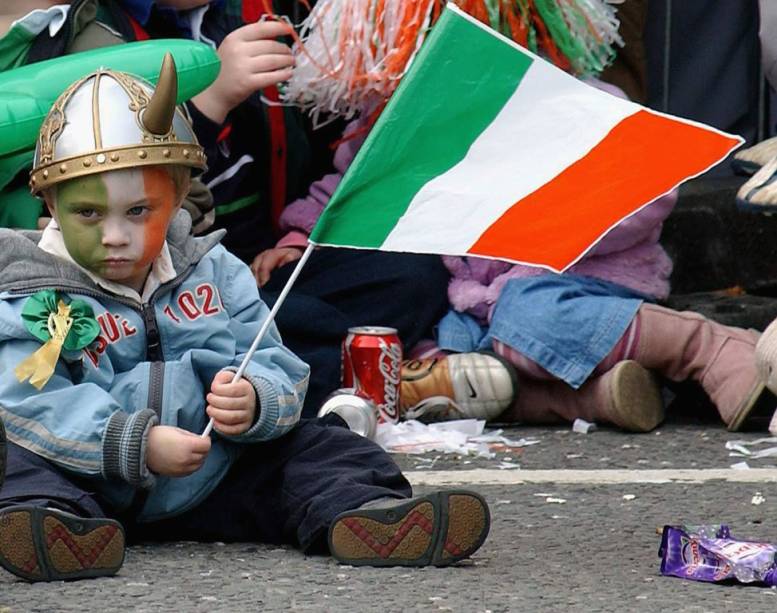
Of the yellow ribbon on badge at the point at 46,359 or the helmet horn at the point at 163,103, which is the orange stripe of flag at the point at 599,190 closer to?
the helmet horn at the point at 163,103

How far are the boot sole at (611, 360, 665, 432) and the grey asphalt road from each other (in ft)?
0.53

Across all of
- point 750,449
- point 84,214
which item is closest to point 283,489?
point 84,214

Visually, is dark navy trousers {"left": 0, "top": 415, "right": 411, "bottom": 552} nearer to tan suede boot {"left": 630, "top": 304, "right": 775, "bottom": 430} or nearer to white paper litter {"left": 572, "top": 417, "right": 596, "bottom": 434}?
white paper litter {"left": 572, "top": 417, "right": 596, "bottom": 434}

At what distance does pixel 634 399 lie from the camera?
4418 mm

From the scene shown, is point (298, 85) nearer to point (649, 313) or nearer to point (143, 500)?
point (649, 313)

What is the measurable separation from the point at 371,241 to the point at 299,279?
1.74 metres

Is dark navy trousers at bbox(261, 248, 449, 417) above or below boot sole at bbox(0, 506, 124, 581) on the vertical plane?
above

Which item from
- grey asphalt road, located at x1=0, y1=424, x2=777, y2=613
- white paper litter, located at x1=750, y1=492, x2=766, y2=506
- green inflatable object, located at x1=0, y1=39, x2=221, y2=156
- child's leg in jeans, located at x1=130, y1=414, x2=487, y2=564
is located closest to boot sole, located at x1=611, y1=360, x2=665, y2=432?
grey asphalt road, located at x1=0, y1=424, x2=777, y2=613

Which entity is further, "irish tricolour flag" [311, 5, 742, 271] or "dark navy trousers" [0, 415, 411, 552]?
"dark navy trousers" [0, 415, 411, 552]

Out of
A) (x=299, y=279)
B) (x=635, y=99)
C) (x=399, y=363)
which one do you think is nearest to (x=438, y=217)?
(x=399, y=363)

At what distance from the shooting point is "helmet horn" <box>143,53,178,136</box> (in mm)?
3154

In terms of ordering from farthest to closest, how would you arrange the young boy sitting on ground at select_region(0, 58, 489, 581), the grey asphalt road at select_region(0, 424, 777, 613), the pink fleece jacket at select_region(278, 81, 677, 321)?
1. the pink fleece jacket at select_region(278, 81, 677, 321)
2. the young boy sitting on ground at select_region(0, 58, 489, 581)
3. the grey asphalt road at select_region(0, 424, 777, 613)

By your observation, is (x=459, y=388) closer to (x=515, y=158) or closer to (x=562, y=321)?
(x=562, y=321)

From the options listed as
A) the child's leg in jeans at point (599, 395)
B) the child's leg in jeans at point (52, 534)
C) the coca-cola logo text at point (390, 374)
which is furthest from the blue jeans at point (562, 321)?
the child's leg in jeans at point (52, 534)
